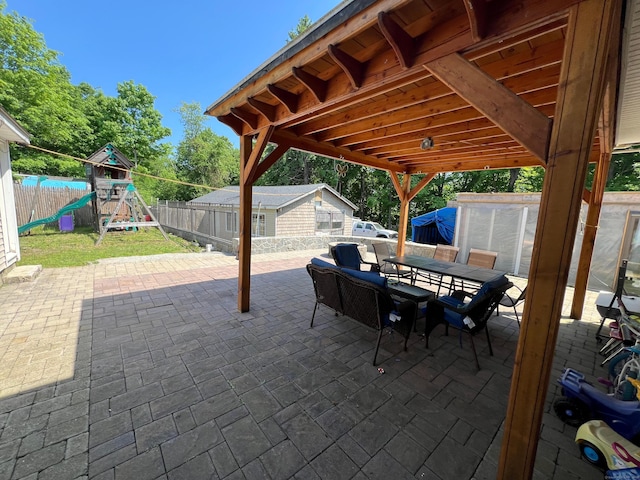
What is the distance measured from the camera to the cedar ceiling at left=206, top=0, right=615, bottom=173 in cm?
143

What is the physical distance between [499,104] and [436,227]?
11.3 m

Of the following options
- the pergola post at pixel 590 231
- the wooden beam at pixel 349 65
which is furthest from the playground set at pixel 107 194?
the pergola post at pixel 590 231

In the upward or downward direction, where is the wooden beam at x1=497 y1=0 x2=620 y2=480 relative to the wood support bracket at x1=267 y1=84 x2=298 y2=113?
downward

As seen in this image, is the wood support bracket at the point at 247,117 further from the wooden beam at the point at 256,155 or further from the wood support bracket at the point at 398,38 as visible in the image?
the wood support bracket at the point at 398,38

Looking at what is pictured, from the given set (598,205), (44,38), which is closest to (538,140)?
(598,205)

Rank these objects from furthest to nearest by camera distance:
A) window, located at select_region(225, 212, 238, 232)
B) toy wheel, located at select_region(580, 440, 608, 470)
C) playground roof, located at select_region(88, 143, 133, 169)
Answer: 1. window, located at select_region(225, 212, 238, 232)
2. playground roof, located at select_region(88, 143, 133, 169)
3. toy wheel, located at select_region(580, 440, 608, 470)

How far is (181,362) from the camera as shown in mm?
2600

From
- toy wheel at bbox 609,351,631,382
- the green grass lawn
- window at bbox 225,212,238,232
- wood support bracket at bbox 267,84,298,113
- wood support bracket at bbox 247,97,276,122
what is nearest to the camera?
toy wheel at bbox 609,351,631,382

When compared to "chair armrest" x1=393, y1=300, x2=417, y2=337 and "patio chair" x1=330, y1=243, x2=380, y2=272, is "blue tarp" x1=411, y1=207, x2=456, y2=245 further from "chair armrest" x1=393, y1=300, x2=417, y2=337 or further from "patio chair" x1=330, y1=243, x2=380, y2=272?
"chair armrest" x1=393, y1=300, x2=417, y2=337

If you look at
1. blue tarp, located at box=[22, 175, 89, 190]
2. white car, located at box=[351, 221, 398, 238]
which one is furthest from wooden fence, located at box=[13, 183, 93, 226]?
white car, located at box=[351, 221, 398, 238]

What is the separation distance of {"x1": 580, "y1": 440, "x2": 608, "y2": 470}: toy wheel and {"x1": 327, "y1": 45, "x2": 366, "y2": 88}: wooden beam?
3.01 m

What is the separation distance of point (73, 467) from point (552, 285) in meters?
2.85

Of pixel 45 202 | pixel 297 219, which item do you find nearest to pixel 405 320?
pixel 297 219

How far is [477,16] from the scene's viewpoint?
143 centimetres
